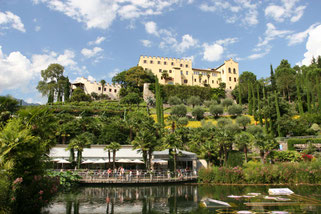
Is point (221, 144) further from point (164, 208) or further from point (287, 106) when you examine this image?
point (287, 106)

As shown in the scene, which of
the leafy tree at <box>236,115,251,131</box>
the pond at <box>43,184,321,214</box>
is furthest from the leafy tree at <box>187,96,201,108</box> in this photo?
the pond at <box>43,184,321,214</box>

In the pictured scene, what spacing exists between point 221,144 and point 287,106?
2793 cm

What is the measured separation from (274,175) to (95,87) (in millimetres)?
65232

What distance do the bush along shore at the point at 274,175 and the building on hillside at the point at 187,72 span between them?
6078 cm

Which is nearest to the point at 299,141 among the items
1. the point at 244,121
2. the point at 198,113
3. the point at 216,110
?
the point at 244,121

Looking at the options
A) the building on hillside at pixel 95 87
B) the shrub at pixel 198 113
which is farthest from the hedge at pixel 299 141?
the building on hillside at pixel 95 87

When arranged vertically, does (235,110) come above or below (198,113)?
above

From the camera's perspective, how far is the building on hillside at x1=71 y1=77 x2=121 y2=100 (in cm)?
7894

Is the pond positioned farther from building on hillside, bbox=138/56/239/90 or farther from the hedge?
building on hillside, bbox=138/56/239/90

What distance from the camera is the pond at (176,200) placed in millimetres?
15180

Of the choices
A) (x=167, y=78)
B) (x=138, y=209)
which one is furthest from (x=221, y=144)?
(x=167, y=78)

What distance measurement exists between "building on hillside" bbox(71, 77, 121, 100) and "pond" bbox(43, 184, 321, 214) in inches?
2340

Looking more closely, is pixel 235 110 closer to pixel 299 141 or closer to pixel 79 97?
pixel 299 141

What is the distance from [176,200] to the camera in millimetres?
18297
